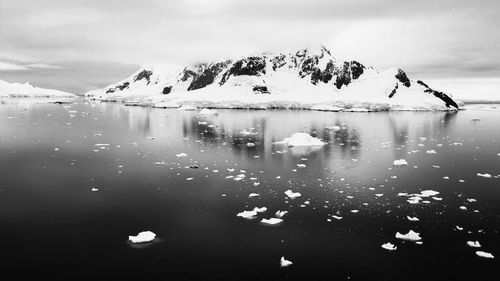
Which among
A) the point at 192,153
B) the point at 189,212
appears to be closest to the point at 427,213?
the point at 189,212

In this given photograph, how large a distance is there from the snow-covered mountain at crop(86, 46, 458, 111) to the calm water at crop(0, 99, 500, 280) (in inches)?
2517

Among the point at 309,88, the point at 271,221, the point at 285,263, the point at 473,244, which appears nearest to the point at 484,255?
the point at 473,244

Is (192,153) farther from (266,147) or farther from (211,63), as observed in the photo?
(211,63)

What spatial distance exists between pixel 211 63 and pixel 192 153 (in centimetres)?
13496

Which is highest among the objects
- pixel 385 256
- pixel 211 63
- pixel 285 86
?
pixel 211 63

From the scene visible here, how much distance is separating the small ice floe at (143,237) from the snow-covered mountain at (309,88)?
2914 inches

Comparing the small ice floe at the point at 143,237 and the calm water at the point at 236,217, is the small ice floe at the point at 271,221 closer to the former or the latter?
the calm water at the point at 236,217

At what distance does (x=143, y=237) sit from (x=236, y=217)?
10.1 feet

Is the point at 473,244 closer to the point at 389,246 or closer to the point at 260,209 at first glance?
the point at 389,246

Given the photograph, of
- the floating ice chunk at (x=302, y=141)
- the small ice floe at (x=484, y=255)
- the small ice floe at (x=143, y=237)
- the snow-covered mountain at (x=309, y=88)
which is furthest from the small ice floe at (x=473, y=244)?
the snow-covered mountain at (x=309, y=88)

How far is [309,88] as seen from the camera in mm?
109250

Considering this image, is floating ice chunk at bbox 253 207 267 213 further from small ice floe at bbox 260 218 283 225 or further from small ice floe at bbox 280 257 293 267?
small ice floe at bbox 280 257 293 267

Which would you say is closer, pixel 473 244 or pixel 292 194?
pixel 473 244

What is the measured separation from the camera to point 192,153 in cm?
2502
